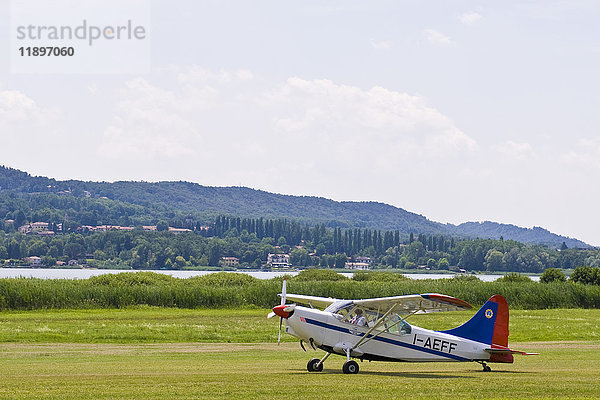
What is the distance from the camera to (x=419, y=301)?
69.5 ft

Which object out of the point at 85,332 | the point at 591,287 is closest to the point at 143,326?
the point at 85,332

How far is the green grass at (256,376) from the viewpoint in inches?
651

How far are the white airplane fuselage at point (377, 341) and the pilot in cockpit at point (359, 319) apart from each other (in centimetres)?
10

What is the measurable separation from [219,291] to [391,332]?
32.3m

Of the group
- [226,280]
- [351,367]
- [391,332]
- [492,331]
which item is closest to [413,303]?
[391,332]

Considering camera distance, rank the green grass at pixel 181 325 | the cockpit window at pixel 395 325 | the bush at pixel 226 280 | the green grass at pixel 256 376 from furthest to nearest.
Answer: the bush at pixel 226 280
the green grass at pixel 181 325
the cockpit window at pixel 395 325
the green grass at pixel 256 376

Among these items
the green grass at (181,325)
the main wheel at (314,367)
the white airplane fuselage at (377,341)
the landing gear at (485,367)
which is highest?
the white airplane fuselage at (377,341)

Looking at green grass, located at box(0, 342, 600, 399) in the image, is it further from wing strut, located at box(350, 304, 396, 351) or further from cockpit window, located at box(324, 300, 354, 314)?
cockpit window, located at box(324, 300, 354, 314)

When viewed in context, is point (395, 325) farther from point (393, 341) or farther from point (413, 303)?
point (413, 303)

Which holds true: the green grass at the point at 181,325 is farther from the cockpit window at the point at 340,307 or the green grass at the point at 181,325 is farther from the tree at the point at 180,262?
the tree at the point at 180,262

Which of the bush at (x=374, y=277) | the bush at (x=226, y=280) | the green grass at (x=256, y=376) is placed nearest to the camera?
the green grass at (x=256, y=376)

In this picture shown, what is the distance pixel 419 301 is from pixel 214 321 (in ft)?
73.1

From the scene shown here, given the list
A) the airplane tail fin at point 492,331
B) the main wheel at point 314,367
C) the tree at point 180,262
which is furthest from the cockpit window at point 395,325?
the tree at point 180,262

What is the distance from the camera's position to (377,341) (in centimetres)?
2177
